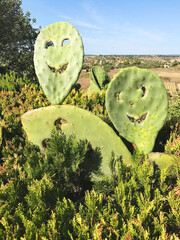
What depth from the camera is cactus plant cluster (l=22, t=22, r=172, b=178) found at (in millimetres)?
2363

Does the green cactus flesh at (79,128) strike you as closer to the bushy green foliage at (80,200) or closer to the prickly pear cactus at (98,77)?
the bushy green foliage at (80,200)

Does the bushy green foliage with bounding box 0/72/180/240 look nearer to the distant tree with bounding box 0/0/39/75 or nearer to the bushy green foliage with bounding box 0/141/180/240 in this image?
the bushy green foliage with bounding box 0/141/180/240

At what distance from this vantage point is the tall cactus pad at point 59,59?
8.50 ft

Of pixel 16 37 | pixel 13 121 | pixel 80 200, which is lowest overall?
pixel 80 200

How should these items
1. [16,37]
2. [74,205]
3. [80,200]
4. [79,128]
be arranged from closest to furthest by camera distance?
[74,205] → [80,200] → [79,128] → [16,37]

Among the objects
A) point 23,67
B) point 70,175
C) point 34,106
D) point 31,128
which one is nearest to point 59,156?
point 70,175

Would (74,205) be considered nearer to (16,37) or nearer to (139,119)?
(139,119)

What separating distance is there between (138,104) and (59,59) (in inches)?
47.7

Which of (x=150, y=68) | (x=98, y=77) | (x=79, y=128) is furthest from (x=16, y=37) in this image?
(x=150, y=68)

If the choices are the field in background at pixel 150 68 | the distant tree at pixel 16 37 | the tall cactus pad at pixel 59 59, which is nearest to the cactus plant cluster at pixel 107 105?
the tall cactus pad at pixel 59 59

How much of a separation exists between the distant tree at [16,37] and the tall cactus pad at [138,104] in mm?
11228

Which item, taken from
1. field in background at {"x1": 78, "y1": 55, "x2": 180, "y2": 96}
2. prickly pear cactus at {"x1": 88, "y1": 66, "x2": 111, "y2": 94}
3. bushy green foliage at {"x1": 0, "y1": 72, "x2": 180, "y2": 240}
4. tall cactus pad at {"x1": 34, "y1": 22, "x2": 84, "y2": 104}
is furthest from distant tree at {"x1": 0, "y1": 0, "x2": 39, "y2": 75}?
bushy green foliage at {"x1": 0, "y1": 72, "x2": 180, "y2": 240}

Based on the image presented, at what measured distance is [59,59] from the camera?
105 inches

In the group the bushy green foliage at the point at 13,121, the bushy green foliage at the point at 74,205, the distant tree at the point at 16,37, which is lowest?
the bushy green foliage at the point at 74,205
